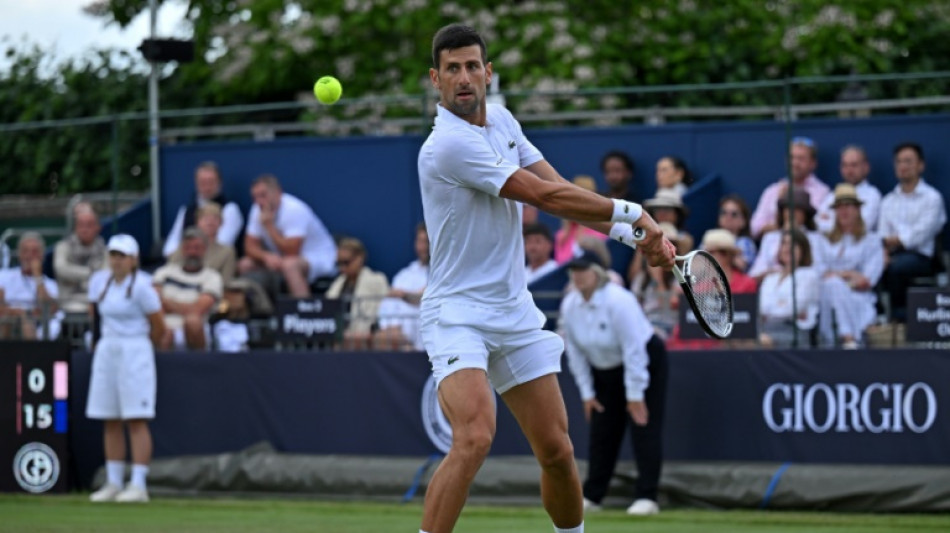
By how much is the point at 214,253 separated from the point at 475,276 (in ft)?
26.6

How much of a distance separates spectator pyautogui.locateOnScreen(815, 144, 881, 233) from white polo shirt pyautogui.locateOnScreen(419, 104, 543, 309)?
228 inches

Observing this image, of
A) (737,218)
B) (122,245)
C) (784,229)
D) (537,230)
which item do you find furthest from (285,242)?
(784,229)

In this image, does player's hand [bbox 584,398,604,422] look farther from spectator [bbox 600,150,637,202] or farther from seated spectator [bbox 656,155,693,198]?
spectator [bbox 600,150,637,202]

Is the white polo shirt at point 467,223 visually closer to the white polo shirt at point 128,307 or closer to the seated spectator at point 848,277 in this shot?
the seated spectator at point 848,277

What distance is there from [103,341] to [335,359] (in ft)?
6.09

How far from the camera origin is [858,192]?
13.3 meters

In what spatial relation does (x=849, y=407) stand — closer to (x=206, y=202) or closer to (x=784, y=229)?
(x=784, y=229)

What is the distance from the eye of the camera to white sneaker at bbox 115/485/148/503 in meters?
13.9

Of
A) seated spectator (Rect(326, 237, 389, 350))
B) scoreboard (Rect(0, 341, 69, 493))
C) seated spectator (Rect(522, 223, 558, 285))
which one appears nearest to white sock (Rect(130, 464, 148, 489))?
scoreboard (Rect(0, 341, 69, 493))

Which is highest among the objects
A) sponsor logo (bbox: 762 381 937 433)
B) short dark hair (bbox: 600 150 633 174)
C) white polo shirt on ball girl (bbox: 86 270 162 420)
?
short dark hair (bbox: 600 150 633 174)

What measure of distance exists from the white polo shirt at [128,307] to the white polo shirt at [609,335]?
11.3ft

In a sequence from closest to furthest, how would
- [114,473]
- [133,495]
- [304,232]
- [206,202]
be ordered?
[133,495]
[114,473]
[304,232]
[206,202]

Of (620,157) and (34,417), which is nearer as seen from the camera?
(620,157)

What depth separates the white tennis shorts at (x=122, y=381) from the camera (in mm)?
13867
